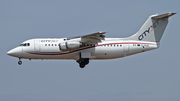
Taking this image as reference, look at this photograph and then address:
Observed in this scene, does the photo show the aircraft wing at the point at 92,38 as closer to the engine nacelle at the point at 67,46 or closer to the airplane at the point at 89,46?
the airplane at the point at 89,46

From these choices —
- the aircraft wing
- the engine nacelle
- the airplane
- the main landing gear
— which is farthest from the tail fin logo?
the engine nacelle

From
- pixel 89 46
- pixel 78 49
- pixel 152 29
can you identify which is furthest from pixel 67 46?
pixel 152 29

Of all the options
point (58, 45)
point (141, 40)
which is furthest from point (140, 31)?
point (58, 45)

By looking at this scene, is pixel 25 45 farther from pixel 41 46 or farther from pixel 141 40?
pixel 141 40

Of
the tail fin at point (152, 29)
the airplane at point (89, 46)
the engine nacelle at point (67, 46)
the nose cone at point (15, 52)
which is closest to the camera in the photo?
the engine nacelle at point (67, 46)

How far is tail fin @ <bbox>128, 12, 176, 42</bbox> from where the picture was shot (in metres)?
26.6

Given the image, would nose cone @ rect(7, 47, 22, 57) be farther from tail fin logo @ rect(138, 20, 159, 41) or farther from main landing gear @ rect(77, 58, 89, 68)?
tail fin logo @ rect(138, 20, 159, 41)

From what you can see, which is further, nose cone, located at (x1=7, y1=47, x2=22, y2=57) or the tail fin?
the tail fin

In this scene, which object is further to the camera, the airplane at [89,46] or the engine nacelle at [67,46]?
the airplane at [89,46]

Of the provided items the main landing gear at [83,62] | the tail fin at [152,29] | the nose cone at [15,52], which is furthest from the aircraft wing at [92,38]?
the nose cone at [15,52]

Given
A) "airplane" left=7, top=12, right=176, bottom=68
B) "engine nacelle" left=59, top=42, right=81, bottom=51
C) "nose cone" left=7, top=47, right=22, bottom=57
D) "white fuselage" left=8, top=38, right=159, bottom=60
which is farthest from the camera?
"nose cone" left=7, top=47, right=22, bottom=57

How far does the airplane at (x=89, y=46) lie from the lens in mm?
24812

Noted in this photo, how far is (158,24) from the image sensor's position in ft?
87.9

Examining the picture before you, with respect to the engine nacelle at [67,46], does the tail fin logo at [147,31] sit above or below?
above
